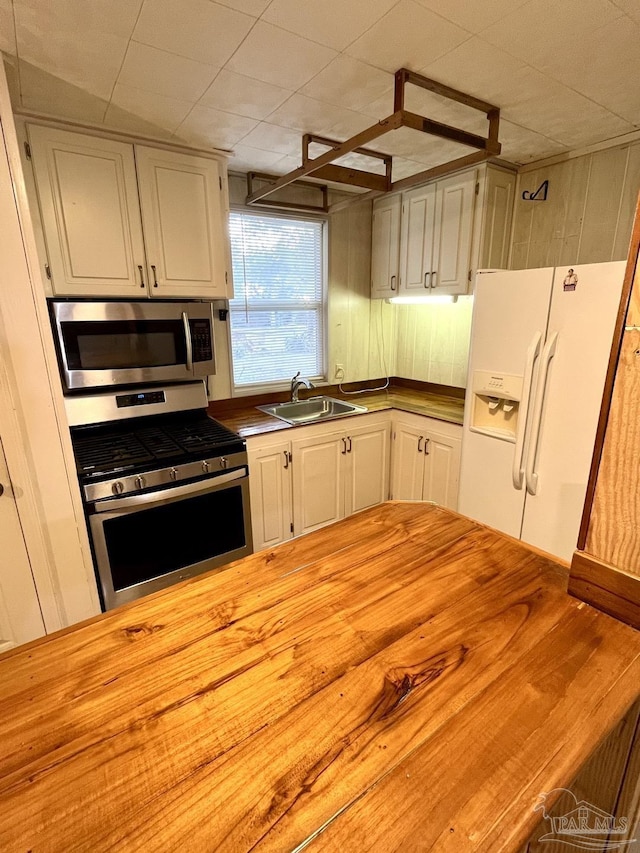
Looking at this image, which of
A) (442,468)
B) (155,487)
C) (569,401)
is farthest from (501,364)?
(155,487)

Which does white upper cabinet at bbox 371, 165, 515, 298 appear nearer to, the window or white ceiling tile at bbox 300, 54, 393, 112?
the window

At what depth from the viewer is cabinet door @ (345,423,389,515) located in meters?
2.86

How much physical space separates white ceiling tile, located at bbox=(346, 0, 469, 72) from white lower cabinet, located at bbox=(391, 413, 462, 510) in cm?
176

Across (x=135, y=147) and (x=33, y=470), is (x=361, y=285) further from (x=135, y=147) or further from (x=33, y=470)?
(x=33, y=470)

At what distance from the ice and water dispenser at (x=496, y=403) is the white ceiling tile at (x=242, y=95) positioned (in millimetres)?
1542

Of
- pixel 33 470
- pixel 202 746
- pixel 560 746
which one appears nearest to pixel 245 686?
pixel 202 746

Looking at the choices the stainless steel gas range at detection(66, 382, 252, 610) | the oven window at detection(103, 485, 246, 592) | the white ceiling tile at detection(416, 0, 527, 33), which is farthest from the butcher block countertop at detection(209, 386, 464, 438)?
the white ceiling tile at detection(416, 0, 527, 33)

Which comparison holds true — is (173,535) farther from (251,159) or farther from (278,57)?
(251,159)

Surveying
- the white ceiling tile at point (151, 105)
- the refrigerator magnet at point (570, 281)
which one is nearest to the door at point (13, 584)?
the white ceiling tile at point (151, 105)

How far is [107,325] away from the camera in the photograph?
2.09m

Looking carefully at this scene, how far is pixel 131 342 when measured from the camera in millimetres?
2178

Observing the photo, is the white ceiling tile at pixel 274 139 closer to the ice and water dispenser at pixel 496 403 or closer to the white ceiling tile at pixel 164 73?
the white ceiling tile at pixel 164 73

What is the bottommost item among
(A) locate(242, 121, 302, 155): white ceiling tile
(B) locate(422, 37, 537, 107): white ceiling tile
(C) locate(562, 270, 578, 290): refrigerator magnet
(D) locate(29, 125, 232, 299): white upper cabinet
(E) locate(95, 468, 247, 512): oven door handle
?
(E) locate(95, 468, 247, 512): oven door handle

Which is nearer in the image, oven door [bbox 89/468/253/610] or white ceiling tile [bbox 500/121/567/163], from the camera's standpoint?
oven door [bbox 89/468/253/610]
